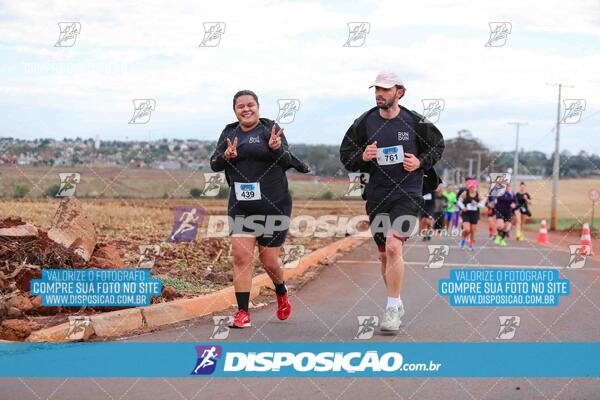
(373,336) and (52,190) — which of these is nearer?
(373,336)

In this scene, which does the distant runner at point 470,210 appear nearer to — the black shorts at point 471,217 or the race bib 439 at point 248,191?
the black shorts at point 471,217

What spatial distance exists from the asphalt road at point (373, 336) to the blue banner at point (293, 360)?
0.17 m

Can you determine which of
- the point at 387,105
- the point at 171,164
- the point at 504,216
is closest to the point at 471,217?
the point at 504,216

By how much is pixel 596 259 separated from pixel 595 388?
13656mm

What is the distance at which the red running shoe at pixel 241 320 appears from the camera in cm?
869

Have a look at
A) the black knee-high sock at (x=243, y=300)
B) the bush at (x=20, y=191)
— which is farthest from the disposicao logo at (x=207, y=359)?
the bush at (x=20, y=191)

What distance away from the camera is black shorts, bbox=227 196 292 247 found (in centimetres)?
862

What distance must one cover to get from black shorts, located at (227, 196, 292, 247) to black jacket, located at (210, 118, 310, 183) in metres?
0.31

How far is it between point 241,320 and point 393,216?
165 cm

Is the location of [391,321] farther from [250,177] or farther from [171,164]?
[171,164]

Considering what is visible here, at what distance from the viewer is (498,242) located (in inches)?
980

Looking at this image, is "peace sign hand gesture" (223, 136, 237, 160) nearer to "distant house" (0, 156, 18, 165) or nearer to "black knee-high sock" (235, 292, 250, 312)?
"black knee-high sock" (235, 292, 250, 312)

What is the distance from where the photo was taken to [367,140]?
339 inches

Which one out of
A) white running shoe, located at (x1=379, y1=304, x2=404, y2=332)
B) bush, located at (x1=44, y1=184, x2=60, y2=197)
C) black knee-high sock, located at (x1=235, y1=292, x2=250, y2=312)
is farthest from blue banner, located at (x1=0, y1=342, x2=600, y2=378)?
bush, located at (x1=44, y1=184, x2=60, y2=197)
